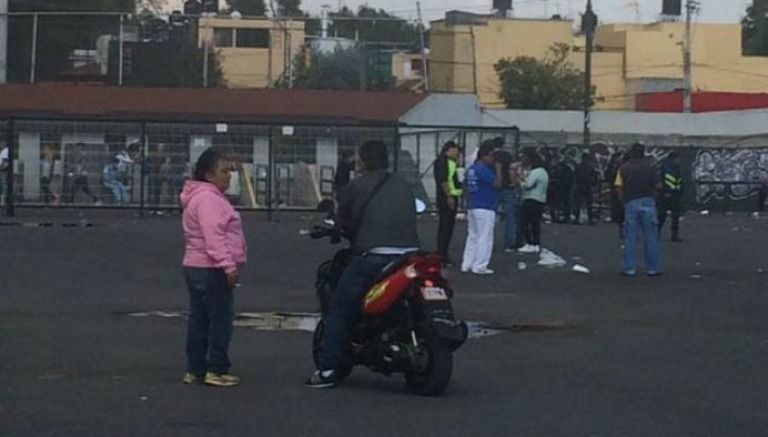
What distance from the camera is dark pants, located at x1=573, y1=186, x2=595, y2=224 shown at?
39.9 meters

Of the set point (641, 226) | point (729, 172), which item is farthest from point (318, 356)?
point (729, 172)

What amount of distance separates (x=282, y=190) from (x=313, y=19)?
49.6 metres

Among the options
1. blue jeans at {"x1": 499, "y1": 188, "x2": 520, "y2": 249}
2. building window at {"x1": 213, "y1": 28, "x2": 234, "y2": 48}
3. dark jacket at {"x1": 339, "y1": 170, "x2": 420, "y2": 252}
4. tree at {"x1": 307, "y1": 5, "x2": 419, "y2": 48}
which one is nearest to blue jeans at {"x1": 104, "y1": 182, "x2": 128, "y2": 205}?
blue jeans at {"x1": 499, "y1": 188, "x2": 520, "y2": 249}

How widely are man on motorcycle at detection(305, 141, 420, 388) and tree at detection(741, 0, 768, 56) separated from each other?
9816 cm

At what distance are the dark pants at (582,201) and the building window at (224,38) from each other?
4663 cm

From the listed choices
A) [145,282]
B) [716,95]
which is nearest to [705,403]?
[145,282]

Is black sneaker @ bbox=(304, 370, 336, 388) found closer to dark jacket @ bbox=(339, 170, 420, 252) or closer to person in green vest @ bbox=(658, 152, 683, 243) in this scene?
dark jacket @ bbox=(339, 170, 420, 252)

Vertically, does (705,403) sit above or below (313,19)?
below

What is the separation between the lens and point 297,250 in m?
27.1

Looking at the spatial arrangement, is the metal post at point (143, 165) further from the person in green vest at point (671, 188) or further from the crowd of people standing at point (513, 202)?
the crowd of people standing at point (513, 202)

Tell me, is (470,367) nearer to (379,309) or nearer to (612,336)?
(379,309)

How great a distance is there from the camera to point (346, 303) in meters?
11.8

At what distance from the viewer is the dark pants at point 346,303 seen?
11695 mm

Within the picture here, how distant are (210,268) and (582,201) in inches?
1150
